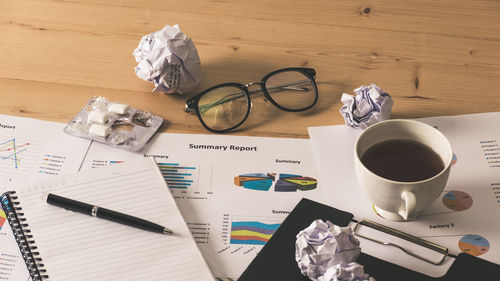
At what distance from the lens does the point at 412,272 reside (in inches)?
26.0

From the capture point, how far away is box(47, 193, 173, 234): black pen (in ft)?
2.40

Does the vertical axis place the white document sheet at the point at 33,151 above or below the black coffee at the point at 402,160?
below

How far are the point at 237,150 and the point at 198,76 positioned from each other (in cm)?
16

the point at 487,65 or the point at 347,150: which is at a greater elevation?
the point at 487,65

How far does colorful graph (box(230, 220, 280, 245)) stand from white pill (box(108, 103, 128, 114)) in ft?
0.90

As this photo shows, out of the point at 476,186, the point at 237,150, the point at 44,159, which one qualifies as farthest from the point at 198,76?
the point at 476,186

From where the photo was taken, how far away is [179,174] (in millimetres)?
811

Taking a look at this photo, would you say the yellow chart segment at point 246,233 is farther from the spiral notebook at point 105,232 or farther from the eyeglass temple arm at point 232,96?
the eyeglass temple arm at point 232,96

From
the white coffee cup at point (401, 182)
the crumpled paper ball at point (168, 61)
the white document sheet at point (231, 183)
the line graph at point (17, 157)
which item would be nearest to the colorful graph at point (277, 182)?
the white document sheet at point (231, 183)

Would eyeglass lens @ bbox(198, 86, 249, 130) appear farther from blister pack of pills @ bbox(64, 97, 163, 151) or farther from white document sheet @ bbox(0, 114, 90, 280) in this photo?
white document sheet @ bbox(0, 114, 90, 280)

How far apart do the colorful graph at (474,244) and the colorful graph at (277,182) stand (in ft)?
0.69

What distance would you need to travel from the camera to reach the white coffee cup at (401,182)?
2.14ft

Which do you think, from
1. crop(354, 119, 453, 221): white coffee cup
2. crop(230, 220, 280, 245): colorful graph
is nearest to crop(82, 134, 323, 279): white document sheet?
crop(230, 220, 280, 245): colorful graph

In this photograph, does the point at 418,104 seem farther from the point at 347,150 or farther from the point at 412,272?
the point at 412,272
